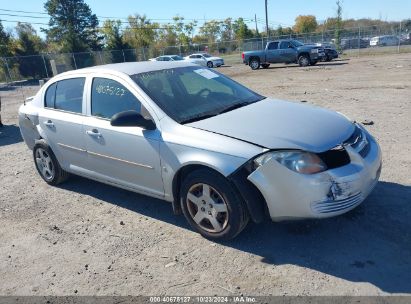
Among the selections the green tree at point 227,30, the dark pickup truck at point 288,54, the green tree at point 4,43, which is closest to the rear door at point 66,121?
the dark pickup truck at point 288,54

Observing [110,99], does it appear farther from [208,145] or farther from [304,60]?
[304,60]

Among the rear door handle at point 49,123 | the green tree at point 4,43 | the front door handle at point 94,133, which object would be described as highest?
the green tree at point 4,43

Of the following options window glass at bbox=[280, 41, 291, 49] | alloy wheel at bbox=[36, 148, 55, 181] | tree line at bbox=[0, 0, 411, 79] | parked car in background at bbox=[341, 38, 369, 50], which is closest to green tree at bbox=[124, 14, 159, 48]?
tree line at bbox=[0, 0, 411, 79]

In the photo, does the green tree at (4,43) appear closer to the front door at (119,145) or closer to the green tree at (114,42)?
the green tree at (114,42)

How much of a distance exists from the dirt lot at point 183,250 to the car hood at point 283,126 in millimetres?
936

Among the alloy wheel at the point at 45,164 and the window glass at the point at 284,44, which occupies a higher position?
the window glass at the point at 284,44

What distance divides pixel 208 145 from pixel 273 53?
22.8 m

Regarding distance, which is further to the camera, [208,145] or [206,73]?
[206,73]

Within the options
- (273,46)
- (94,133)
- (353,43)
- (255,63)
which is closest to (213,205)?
(94,133)

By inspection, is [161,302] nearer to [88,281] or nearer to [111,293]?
[111,293]

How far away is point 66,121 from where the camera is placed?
4688mm

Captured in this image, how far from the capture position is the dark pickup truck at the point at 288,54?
2348 centimetres

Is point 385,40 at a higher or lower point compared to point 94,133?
lower

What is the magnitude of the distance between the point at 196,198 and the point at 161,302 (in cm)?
102
